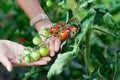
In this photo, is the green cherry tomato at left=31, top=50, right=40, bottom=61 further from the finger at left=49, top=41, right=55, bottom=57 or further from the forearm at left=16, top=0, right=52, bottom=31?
the forearm at left=16, top=0, right=52, bottom=31

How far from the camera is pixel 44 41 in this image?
151 cm

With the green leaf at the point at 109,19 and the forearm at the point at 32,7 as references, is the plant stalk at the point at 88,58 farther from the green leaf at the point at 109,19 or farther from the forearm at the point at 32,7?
the forearm at the point at 32,7

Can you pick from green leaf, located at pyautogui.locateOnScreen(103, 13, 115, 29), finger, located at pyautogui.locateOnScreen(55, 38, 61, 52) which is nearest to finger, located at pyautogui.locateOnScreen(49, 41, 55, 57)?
finger, located at pyautogui.locateOnScreen(55, 38, 61, 52)

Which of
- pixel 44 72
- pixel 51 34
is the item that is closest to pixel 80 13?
pixel 51 34

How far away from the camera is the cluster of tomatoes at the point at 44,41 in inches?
59.1

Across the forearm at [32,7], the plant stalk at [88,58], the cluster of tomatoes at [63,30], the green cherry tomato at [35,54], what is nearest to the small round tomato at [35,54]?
the green cherry tomato at [35,54]

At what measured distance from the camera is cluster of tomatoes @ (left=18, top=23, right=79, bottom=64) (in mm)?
1502

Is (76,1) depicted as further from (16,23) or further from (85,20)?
(16,23)

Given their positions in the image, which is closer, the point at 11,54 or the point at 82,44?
the point at 11,54

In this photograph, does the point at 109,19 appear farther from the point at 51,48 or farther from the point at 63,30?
the point at 51,48

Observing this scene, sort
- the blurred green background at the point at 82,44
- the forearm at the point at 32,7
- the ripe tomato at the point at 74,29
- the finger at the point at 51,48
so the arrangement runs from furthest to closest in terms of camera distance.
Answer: the forearm at the point at 32,7, the blurred green background at the point at 82,44, the finger at the point at 51,48, the ripe tomato at the point at 74,29

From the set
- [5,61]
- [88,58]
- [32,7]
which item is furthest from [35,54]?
[32,7]

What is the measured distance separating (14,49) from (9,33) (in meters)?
0.91

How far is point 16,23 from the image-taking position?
2.58m
